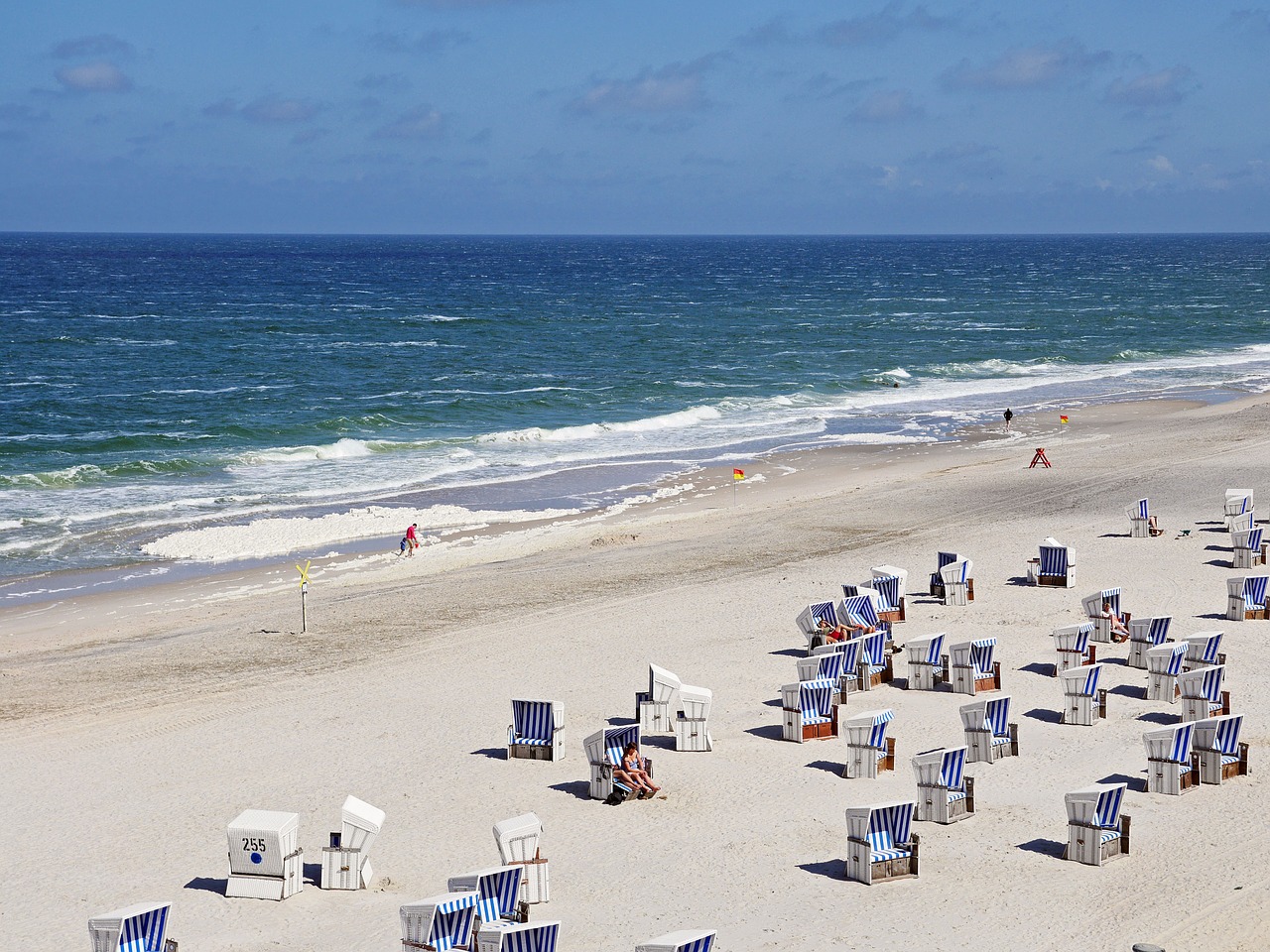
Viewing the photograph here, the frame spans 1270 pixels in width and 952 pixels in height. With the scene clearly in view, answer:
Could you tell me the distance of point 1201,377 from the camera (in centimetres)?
5859

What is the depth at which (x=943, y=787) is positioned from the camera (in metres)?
13.9

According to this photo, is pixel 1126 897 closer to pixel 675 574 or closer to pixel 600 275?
pixel 675 574

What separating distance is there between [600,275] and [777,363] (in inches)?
3250

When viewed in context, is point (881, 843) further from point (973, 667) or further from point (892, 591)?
point (892, 591)

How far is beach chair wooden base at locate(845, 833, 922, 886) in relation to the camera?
12469 millimetres

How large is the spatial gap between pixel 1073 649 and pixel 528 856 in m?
9.38

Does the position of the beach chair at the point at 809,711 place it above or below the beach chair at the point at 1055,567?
below

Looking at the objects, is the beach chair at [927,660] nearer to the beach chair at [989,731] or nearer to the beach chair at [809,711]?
the beach chair at [809,711]

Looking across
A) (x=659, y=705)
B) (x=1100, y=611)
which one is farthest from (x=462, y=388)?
(x=659, y=705)

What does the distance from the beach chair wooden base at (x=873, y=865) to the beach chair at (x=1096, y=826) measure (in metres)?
1.55

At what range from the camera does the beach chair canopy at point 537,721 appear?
52.3ft

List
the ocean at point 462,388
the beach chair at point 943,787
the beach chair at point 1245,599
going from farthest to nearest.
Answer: the ocean at point 462,388 → the beach chair at point 1245,599 → the beach chair at point 943,787

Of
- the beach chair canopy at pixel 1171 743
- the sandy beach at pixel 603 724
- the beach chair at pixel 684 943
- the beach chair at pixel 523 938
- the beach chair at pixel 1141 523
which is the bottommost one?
the sandy beach at pixel 603 724

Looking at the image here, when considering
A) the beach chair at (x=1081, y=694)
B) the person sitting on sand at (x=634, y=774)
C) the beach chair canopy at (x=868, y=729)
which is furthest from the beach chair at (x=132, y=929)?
the beach chair at (x=1081, y=694)
